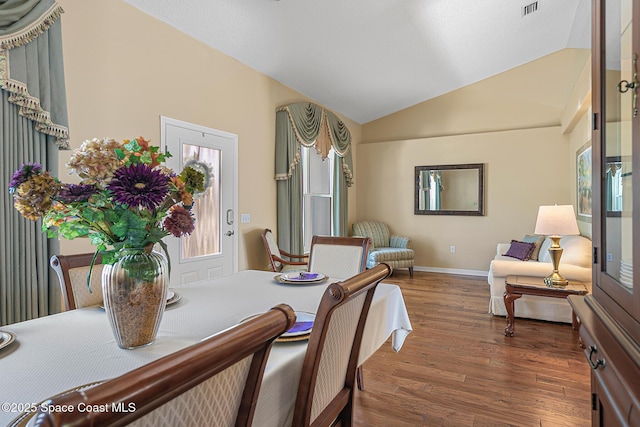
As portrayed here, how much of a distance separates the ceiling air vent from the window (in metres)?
3.17

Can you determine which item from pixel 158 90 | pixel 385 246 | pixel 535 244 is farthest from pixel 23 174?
pixel 385 246

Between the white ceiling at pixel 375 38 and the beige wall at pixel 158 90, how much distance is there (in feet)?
0.61

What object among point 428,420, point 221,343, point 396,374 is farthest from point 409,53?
point 221,343

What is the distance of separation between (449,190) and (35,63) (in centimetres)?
596

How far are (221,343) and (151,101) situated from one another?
309cm

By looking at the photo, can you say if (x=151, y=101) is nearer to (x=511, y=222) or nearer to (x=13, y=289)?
(x=13, y=289)

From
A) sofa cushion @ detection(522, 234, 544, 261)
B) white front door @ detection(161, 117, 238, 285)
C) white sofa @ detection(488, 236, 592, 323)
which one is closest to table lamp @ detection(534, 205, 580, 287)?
white sofa @ detection(488, 236, 592, 323)

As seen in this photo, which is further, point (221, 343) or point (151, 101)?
point (151, 101)

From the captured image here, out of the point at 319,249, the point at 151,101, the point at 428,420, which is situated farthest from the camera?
the point at 151,101

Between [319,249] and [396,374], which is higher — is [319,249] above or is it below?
above

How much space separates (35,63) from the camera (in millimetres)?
2217

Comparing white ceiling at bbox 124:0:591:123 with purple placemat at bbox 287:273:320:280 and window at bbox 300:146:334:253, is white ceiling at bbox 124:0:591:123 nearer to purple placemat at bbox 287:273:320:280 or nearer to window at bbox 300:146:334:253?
window at bbox 300:146:334:253

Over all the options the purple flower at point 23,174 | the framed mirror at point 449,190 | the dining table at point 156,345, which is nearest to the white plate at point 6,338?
the dining table at point 156,345

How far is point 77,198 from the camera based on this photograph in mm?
1050
